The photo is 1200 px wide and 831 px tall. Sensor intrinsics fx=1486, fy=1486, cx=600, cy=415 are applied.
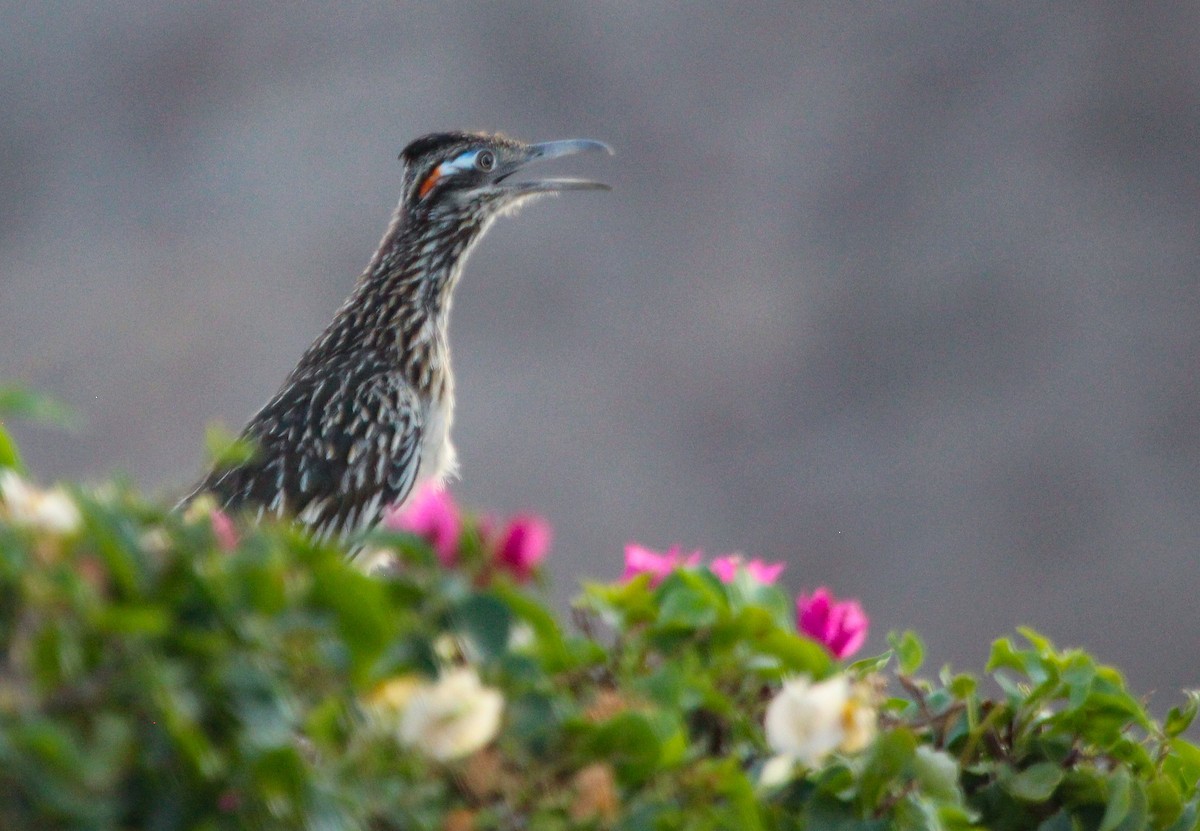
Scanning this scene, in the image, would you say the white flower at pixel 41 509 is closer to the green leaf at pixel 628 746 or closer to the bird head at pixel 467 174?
the green leaf at pixel 628 746

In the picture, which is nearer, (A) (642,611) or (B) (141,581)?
(B) (141,581)

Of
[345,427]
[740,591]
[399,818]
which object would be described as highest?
[345,427]

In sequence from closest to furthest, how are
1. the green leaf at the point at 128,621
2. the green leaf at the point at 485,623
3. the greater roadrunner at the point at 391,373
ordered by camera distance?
1. the green leaf at the point at 128,621
2. the green leaf at the point at 485,623
3. the greater roadrunner at the point at 391,373

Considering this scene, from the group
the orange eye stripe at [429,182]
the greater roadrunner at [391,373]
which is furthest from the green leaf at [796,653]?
the orange eye stripe at [429,182]

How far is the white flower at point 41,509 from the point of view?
663 millimetres

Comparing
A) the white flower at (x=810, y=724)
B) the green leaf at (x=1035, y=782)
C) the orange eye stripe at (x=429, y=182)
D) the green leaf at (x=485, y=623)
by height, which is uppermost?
the orange eye stripe at (x=429, y=182)

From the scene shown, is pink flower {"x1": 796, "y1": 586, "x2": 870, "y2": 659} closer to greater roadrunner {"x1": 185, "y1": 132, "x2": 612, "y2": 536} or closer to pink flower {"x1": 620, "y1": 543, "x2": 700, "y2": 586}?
pink flower {"x1": 620, "y1": 543, "x2": 700, "y2": 586}

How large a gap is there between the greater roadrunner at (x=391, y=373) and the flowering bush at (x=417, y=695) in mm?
1784

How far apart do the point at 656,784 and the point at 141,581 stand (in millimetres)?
284

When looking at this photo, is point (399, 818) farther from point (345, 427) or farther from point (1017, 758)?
point (345, 427)

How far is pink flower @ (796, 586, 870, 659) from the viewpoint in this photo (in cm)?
105

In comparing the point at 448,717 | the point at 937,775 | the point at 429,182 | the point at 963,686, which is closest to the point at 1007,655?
the point at 963,686

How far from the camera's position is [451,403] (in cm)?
296

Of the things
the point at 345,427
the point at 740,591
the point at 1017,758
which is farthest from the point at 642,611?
the point at 345,427
